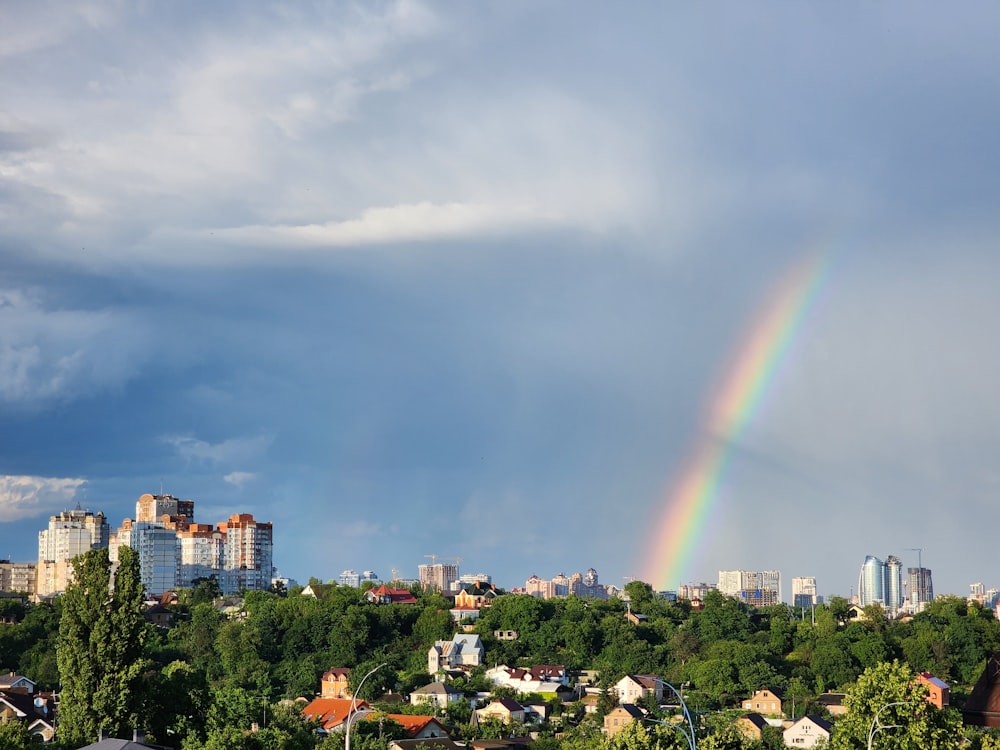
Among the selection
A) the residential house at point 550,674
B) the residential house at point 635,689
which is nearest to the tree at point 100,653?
the residential house at point 635,689

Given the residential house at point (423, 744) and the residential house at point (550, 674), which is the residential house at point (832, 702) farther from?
the residential house at point (423, 744)

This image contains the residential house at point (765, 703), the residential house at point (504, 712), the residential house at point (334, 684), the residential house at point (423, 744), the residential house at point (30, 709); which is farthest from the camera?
the residential house at point (334, 684)

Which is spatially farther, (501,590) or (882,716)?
(501,590)

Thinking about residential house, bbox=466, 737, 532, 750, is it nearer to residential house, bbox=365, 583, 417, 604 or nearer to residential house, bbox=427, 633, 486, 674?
residential house, bbox=427, 633, 486, 674

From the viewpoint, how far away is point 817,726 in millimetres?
82562

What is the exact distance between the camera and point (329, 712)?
85125 mm

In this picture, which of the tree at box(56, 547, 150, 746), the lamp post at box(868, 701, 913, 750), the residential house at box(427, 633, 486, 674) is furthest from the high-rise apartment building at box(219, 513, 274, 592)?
the lamp post at box(868, 701, 913, 750)

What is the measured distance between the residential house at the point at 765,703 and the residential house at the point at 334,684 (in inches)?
1187

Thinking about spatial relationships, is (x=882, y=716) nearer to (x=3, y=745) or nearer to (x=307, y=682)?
(x=3, y=745)

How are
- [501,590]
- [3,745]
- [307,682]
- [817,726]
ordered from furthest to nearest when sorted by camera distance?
[501,590] < [307,682] < [817,726] < [3,745]

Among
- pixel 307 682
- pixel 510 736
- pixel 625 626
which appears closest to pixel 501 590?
pixel 625 626

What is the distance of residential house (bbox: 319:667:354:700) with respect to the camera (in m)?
100

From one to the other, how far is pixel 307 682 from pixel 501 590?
239 feet

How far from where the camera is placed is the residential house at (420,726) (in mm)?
75938
